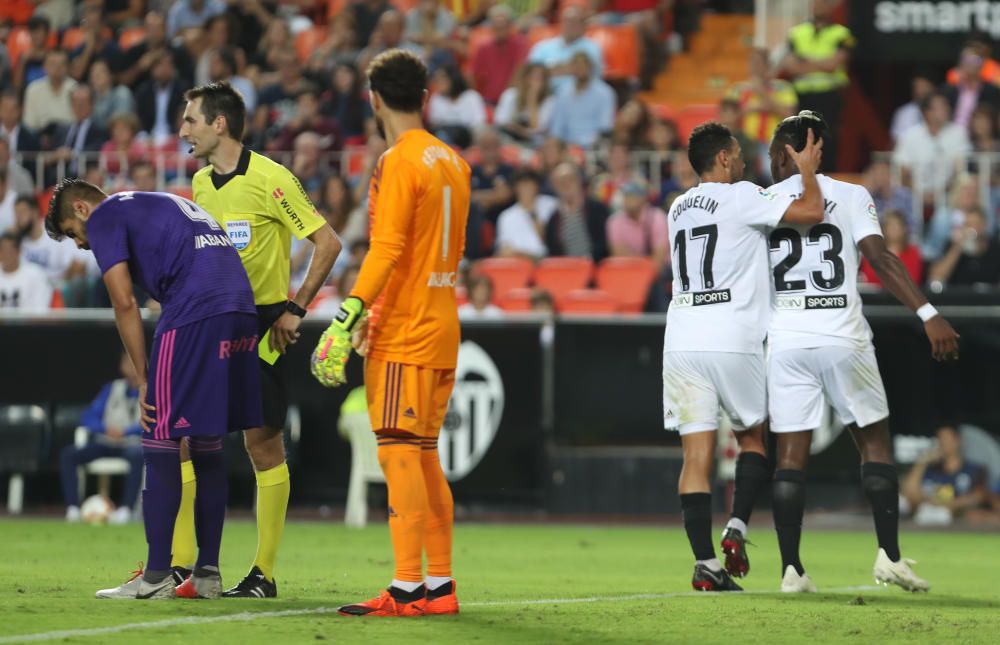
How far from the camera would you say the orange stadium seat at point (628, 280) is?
57.9 ft

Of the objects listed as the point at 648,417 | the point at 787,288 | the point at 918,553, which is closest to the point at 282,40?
the point at 648,417

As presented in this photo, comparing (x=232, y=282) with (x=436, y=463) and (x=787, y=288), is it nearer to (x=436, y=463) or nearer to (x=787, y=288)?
(x=436, y=463)

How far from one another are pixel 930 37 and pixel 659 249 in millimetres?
4497

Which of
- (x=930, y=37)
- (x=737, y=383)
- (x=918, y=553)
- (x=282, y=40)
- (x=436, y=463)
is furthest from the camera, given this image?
(x=282, y=40)

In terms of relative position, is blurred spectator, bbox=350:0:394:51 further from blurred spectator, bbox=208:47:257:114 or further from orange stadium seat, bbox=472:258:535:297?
orange stadium seat, bbox=472:258:535:297

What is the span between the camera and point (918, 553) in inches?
506

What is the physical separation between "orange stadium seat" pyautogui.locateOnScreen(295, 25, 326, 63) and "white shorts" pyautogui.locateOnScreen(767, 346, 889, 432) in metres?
15.9

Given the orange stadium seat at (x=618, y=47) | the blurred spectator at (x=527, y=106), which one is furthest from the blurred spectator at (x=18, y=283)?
the orange stadium seat at (x=618, y=47)

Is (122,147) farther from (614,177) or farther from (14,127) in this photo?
(614,177)

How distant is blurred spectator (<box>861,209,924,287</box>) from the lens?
16.8 m

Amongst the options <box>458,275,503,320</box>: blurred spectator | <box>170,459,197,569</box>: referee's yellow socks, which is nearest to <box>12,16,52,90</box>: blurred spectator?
<box>458,275,503,320</box>: blurred spectator

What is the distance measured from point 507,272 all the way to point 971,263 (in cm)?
470

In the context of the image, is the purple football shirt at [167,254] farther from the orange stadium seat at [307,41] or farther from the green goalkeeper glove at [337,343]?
the orange stadium seat at [307,41]

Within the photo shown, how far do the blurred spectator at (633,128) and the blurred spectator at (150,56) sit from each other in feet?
19.1
